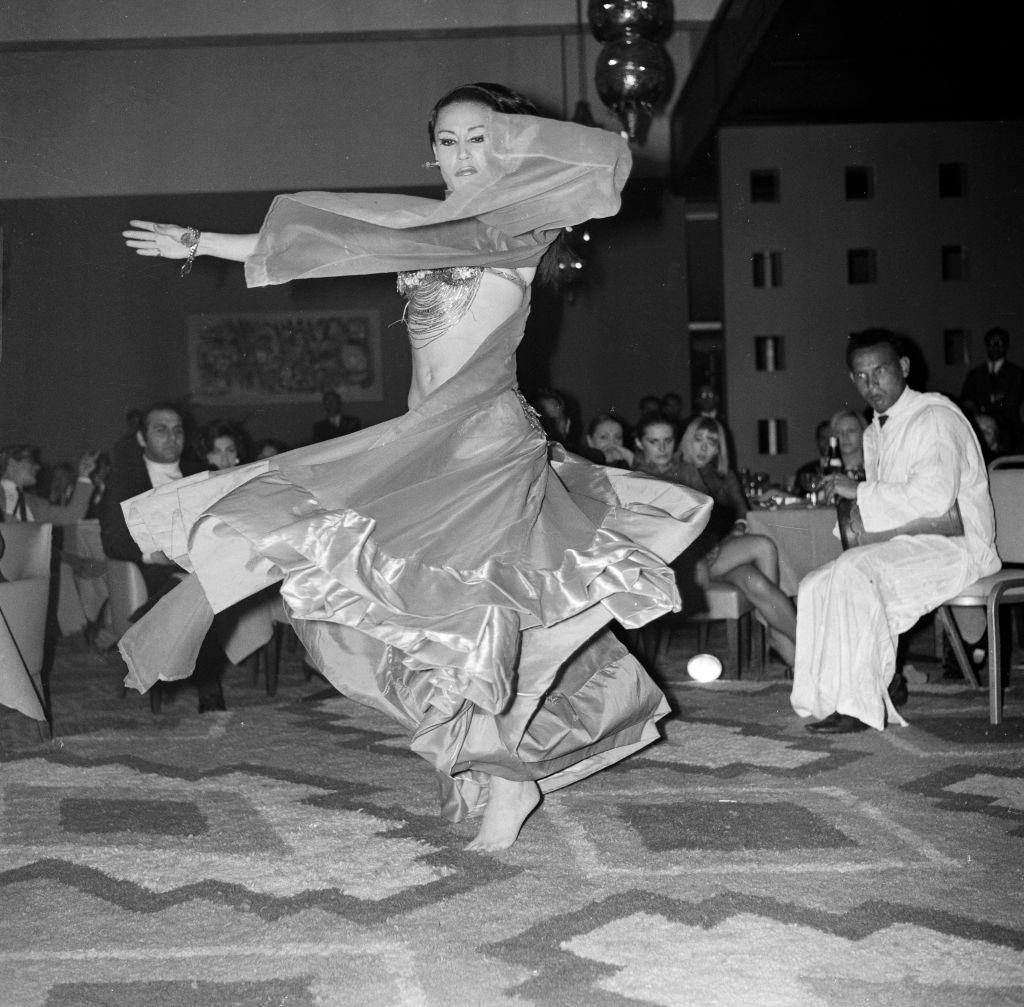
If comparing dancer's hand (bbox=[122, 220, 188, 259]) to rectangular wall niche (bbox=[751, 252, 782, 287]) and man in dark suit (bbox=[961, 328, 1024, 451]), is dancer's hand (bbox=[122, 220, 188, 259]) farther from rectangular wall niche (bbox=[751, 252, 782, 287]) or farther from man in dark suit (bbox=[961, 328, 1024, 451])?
rectangular wall niche (bbox=[751, 252, 782, 287])

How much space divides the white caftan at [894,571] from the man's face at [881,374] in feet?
0.22

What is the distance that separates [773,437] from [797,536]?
16.9ft

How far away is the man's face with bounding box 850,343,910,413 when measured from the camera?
3805 mm

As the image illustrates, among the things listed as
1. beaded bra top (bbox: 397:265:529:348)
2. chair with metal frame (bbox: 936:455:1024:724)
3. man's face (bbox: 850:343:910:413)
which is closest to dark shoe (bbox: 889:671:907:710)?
chair with metal frame (bbox: 936:455:1024:724)

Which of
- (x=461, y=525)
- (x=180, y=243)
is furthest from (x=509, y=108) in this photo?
(x=461, y=525)

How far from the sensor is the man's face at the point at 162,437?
14.2ft

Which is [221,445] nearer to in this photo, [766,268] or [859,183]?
[766,268]

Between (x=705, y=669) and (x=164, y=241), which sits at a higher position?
(x=164, y=241)

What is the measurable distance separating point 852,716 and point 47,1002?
2.48 meters

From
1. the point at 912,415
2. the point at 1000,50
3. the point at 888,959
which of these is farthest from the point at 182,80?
the point at 888,959

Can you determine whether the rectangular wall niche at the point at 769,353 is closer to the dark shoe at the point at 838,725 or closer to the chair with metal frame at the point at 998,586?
the chair with metal frame at the point at 998,586

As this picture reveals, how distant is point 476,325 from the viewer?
2.55 meters

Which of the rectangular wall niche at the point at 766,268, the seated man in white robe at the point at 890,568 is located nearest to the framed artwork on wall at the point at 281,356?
the rectangular wall niche at the point at 766,268

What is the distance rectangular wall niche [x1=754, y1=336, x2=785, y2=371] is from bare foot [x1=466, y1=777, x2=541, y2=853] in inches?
298
